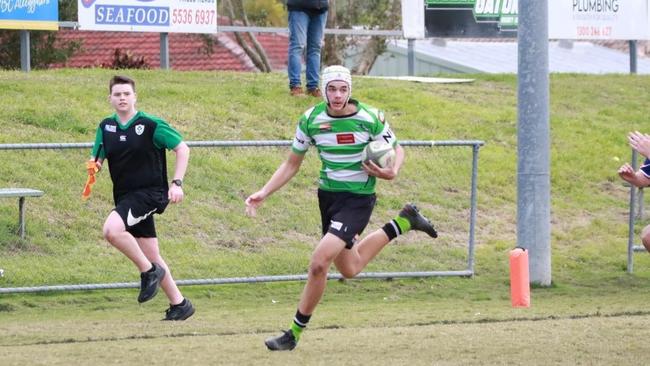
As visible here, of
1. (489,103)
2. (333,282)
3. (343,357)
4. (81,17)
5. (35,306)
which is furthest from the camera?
(489,103)

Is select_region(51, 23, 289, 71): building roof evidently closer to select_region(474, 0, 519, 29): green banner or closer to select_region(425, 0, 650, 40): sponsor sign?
select_region(425, 0, 650, 40): sponsor sign

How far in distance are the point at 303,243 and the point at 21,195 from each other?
303 cm

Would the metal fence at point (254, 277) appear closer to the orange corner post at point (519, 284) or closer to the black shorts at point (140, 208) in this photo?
the orange corner post at point (519, 284)

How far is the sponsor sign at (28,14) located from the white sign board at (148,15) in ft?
1.40

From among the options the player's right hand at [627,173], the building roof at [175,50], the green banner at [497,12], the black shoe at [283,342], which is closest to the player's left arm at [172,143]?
the black shoe at [283,342]

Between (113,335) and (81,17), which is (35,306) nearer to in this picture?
(113,335)

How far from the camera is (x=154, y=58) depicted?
3759 centimetres

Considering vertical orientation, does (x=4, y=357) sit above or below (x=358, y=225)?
below

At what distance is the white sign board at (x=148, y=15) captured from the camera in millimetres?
19906

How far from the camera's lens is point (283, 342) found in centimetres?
956

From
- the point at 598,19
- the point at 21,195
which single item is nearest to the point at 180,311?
the point at 21,195

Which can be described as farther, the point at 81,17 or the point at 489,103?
the point at 489,103

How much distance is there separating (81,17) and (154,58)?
1786 cm

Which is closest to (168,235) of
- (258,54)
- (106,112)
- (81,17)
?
(106,112)
